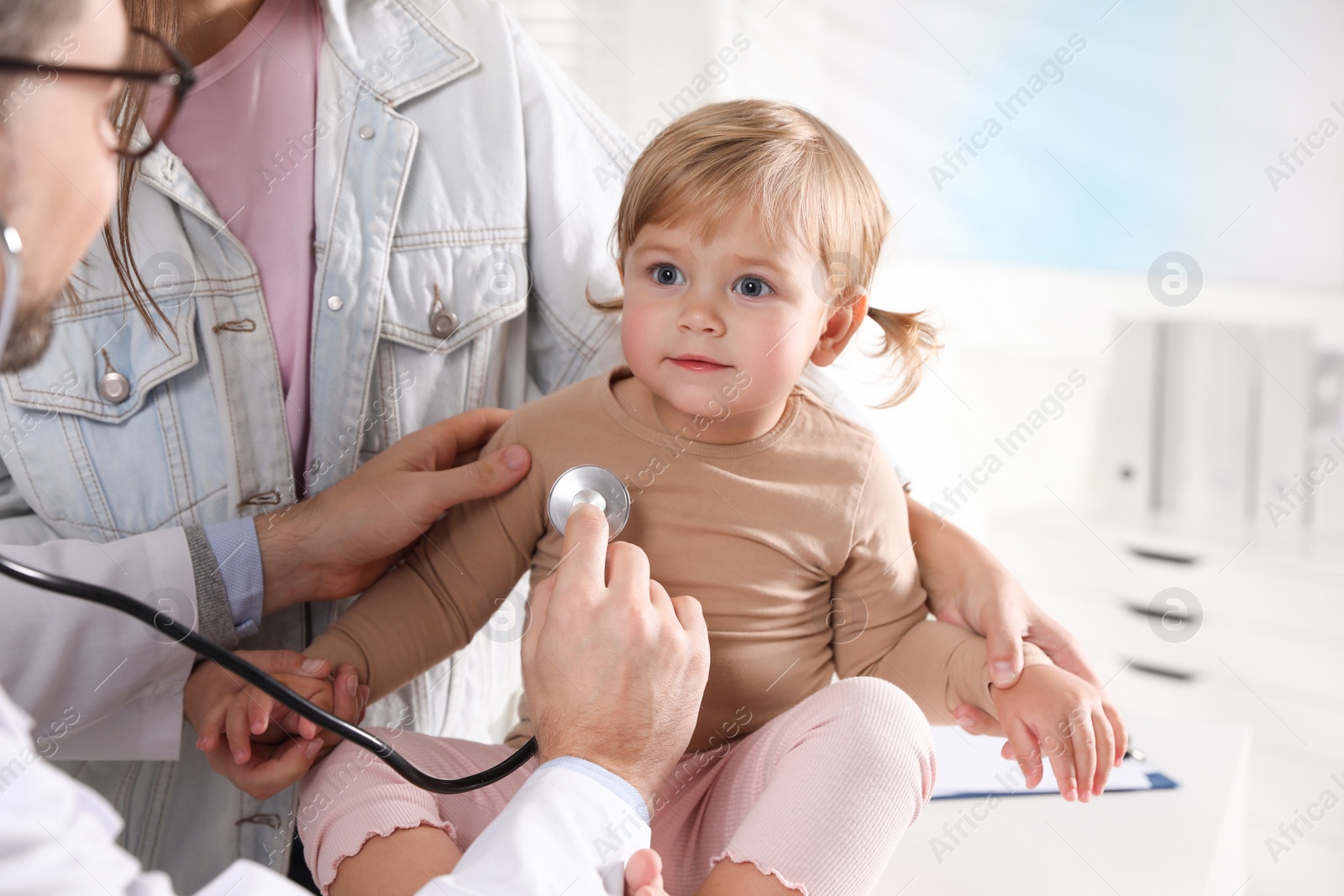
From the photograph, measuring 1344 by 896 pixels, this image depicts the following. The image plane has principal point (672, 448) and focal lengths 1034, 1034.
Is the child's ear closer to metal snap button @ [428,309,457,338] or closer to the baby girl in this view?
the baby girl

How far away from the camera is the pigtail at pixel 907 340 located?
105 cm

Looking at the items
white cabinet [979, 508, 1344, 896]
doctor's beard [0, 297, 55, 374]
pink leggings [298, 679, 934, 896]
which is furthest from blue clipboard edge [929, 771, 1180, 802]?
white cabinet [979, 508, 1344, 896]

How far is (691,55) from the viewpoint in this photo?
210 centimetres

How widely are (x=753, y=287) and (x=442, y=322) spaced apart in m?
0.33

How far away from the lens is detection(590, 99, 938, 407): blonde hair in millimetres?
866

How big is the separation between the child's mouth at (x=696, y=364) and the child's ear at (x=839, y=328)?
14 centimetres

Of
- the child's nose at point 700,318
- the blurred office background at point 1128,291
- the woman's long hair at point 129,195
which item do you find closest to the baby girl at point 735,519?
the child's nose at point 700,318

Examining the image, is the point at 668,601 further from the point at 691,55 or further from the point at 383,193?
the point at 691,55

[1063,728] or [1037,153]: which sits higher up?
[1037,153]

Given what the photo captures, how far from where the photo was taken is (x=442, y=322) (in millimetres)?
1029

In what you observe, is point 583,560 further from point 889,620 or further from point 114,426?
point 114,426

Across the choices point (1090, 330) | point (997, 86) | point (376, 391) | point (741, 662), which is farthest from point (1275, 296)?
point (376, 391)

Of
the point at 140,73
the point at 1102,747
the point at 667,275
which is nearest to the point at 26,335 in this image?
the point at 140,73

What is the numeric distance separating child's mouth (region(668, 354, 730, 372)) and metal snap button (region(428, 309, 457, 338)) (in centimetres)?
27
